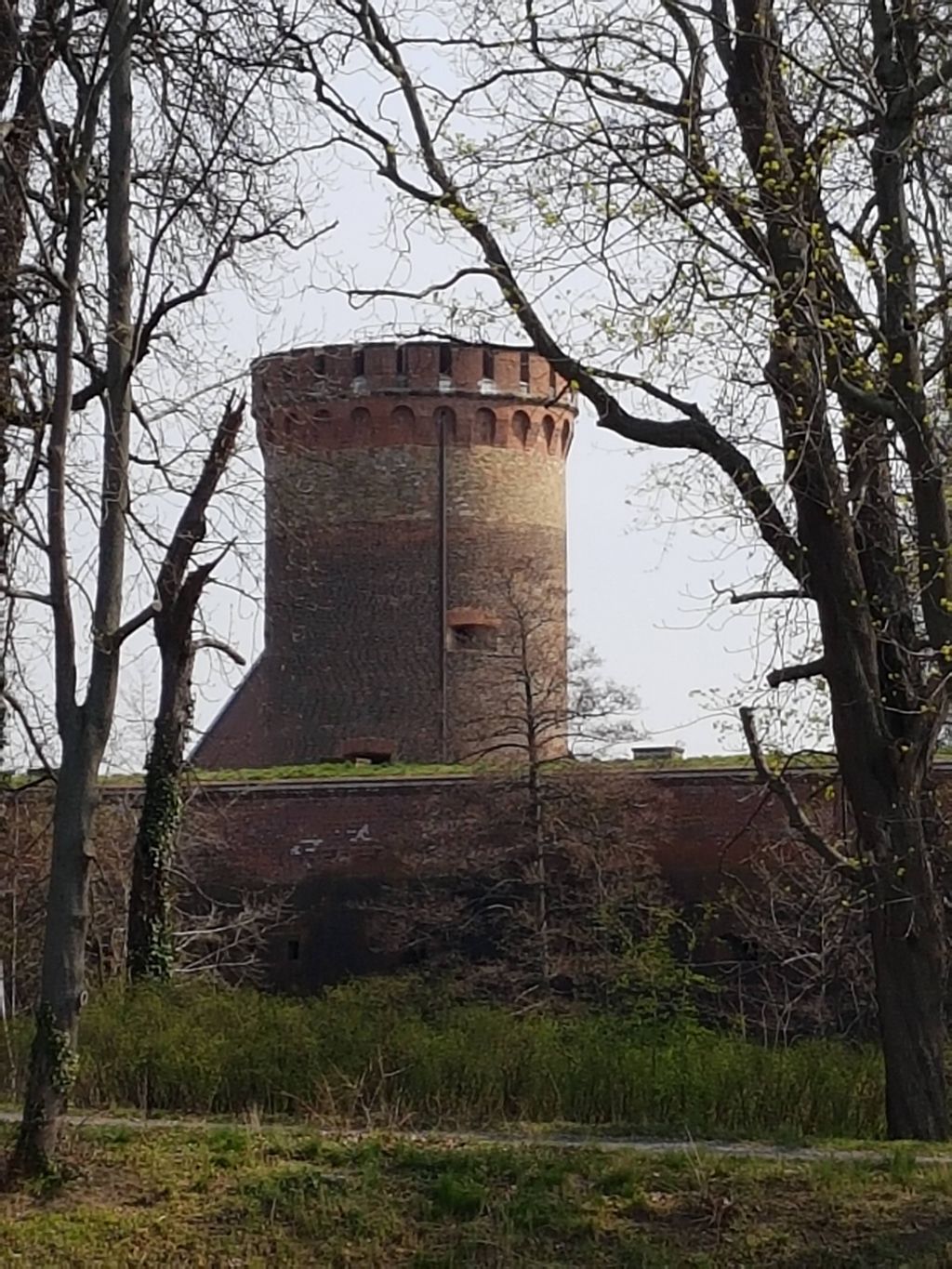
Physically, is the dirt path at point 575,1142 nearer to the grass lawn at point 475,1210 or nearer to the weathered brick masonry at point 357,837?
the grass lawn at point 475,1210

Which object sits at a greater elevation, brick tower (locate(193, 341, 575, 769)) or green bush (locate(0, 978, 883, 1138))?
brick tower (locate(193, 341, 575, 769))

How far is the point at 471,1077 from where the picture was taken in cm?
1159

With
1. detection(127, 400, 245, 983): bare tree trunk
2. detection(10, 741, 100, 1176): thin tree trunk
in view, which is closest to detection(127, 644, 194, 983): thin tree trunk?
detection(127, 400, 245, 983): bare tree trunk

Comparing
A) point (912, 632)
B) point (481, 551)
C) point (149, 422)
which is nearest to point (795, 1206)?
point (912, 632)

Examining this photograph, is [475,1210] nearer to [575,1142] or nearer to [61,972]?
[575,1142]

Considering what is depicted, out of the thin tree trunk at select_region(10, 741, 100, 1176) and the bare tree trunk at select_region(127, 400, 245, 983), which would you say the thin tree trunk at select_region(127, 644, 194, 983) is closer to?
the bare tree trunk at select_region(127, 400, 245, 983)

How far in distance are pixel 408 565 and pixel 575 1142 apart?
93.4 ft

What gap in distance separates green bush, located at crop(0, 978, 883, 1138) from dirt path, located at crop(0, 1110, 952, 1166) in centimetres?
47

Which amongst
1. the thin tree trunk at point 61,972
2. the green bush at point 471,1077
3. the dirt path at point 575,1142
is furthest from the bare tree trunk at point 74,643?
the green bush at point 471,1077

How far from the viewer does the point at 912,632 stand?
1147 centimetres

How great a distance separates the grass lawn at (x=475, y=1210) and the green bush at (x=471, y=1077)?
1716 mm

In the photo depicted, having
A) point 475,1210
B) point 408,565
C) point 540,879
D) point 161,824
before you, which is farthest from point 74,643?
point 408,565

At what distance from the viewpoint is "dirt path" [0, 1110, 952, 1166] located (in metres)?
9.59

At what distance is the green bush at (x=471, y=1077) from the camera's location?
Result: 11352 millimetres
